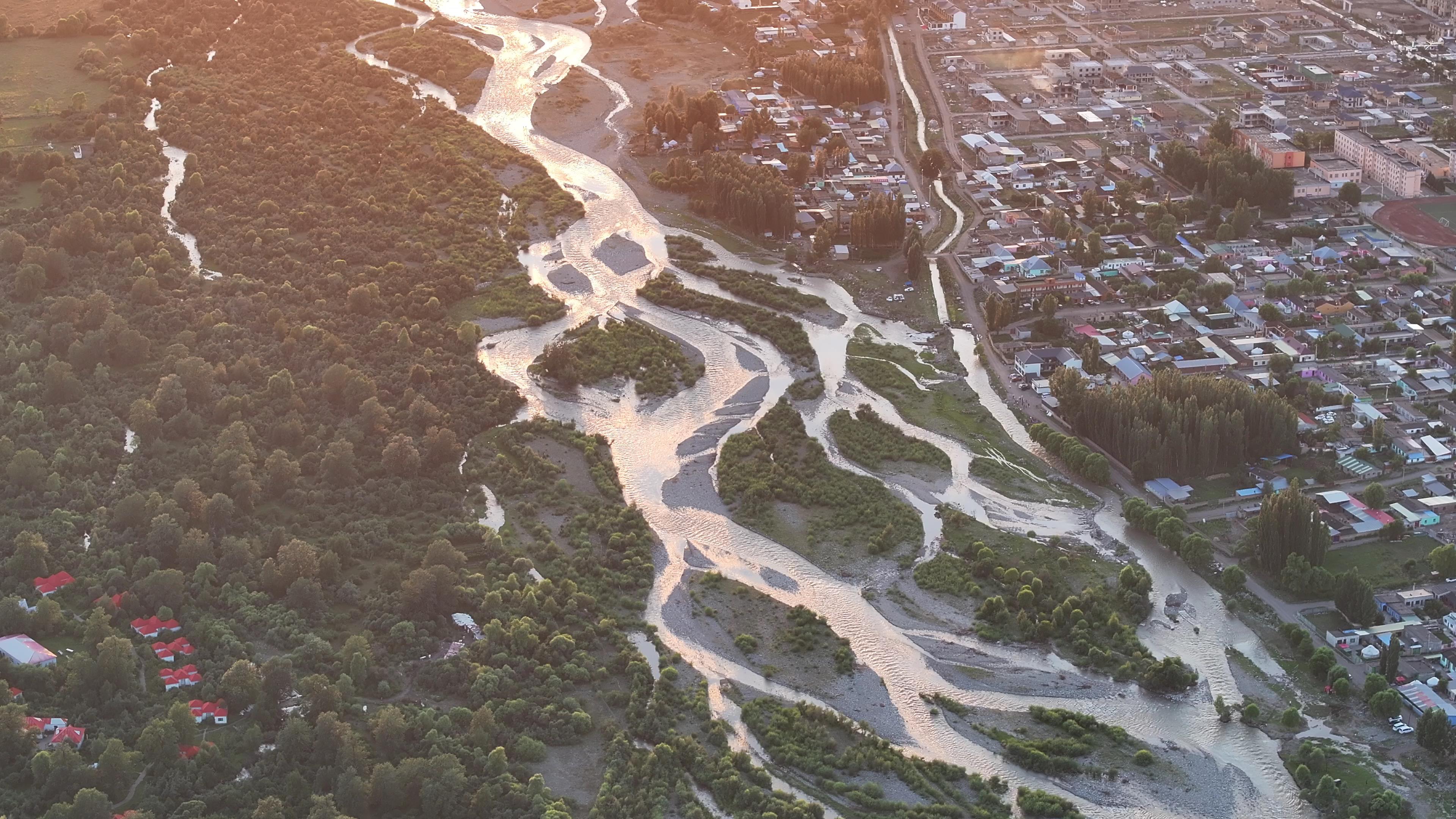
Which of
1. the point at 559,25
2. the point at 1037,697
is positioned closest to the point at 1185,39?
the point at 559,25

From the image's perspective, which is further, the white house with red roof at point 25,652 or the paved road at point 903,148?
the paved road at point 903,148

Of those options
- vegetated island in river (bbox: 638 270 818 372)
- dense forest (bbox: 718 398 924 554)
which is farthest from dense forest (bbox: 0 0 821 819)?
vegetated island in river (bbox: 638 270 818 372)

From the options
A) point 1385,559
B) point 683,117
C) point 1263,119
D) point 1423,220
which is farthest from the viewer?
point 683,117

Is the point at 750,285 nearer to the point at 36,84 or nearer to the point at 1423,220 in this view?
the point at 1423,220

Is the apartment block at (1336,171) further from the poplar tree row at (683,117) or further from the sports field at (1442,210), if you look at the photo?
the poplar tree row at (683,117)

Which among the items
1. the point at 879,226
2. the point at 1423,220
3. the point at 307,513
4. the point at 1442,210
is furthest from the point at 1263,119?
the point at 307,513

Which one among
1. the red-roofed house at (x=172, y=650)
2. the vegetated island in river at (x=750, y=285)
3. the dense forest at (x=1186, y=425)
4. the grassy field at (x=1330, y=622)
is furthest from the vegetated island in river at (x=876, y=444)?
the red-roofed house at (x=172, y=650)
